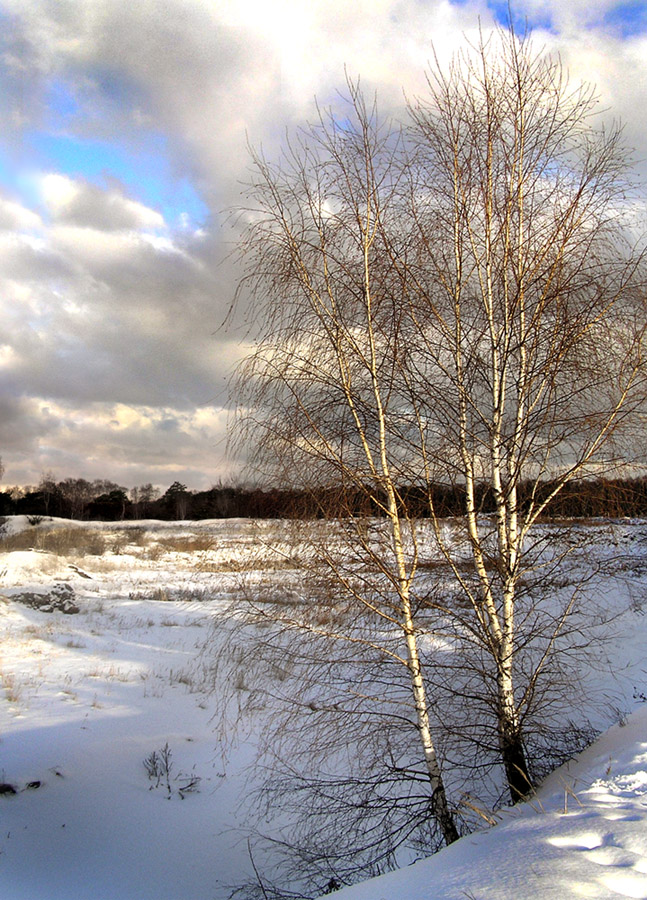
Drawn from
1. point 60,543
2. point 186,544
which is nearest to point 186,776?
point 60,543

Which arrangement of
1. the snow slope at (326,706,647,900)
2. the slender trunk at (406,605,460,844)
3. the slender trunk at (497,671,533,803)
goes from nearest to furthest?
the snow slope at (326,706,647,900), the slender trunk at (406,605,460,844), the slender trunk at (497,671,533,803)

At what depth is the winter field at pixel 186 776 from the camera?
284 centimetres

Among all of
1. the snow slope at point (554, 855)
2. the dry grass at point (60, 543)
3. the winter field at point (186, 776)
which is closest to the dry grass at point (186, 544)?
the dry grass at point (60, 543)

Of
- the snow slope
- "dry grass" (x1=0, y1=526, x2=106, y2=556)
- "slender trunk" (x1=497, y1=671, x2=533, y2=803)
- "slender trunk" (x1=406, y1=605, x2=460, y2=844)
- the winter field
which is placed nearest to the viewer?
the snow slope

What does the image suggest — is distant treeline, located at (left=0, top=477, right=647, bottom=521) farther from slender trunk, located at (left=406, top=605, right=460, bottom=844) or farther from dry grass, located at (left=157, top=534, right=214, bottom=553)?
dry grass, located at (left=157, top=534, right=214, bottom=553)

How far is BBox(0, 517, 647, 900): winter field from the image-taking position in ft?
9.32

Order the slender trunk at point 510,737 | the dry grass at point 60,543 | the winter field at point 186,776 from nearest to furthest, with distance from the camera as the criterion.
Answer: the winter field at point 186,776, the slender trunk at point 510,737, the dry grass at point 60,543

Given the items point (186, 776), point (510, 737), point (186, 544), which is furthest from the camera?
point (186, 544)

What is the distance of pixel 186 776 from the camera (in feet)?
22.9

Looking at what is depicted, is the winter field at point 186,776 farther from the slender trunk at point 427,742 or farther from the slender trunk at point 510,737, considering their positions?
the slender trunk at point 427,742

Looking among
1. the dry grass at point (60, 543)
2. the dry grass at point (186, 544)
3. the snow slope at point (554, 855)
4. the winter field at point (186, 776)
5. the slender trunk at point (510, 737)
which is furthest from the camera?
the dry grass at point (186, 544)

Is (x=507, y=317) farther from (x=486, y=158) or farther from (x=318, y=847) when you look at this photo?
(x=318, y=847)

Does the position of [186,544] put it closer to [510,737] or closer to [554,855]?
[510,737]

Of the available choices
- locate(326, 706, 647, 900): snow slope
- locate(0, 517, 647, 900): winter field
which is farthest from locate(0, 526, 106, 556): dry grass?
locate(326, 706, 647, 900): snow slope
